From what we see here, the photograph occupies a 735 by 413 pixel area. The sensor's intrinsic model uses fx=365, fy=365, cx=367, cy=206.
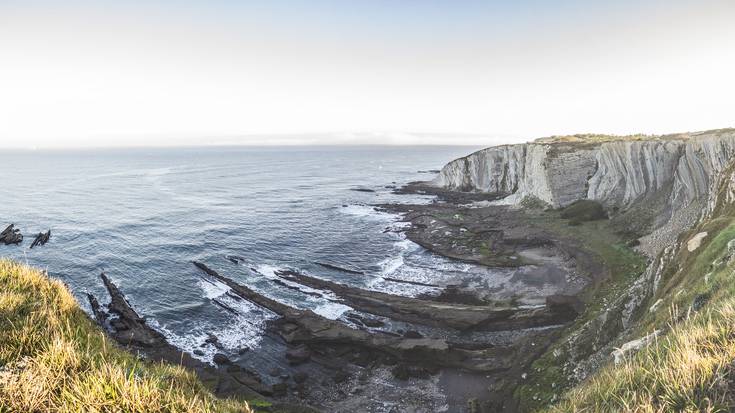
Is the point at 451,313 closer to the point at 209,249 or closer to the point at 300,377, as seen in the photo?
the point at 300,377

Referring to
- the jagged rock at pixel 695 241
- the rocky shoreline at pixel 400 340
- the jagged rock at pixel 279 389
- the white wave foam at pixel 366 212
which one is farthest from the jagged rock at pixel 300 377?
the white wave foam at pixel 366 212

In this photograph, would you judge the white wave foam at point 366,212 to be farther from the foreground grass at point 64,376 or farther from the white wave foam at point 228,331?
the foreground grass at point 64,376

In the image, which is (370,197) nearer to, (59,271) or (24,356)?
(59,271)

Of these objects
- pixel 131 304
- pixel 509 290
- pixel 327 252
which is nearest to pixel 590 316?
pixel 509 290

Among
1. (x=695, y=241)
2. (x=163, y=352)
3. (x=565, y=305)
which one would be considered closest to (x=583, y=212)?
(x=565, y=305)

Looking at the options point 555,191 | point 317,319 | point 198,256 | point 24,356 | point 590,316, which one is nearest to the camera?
point 24,356

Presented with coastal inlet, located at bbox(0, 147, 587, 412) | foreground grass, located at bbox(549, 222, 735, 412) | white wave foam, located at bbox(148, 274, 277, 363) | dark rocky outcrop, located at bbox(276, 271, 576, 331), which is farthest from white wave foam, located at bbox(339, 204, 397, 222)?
foreground grass, located at bbox(549, 222, 735, 412)

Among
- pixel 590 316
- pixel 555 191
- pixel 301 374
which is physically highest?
pixel 555 191
